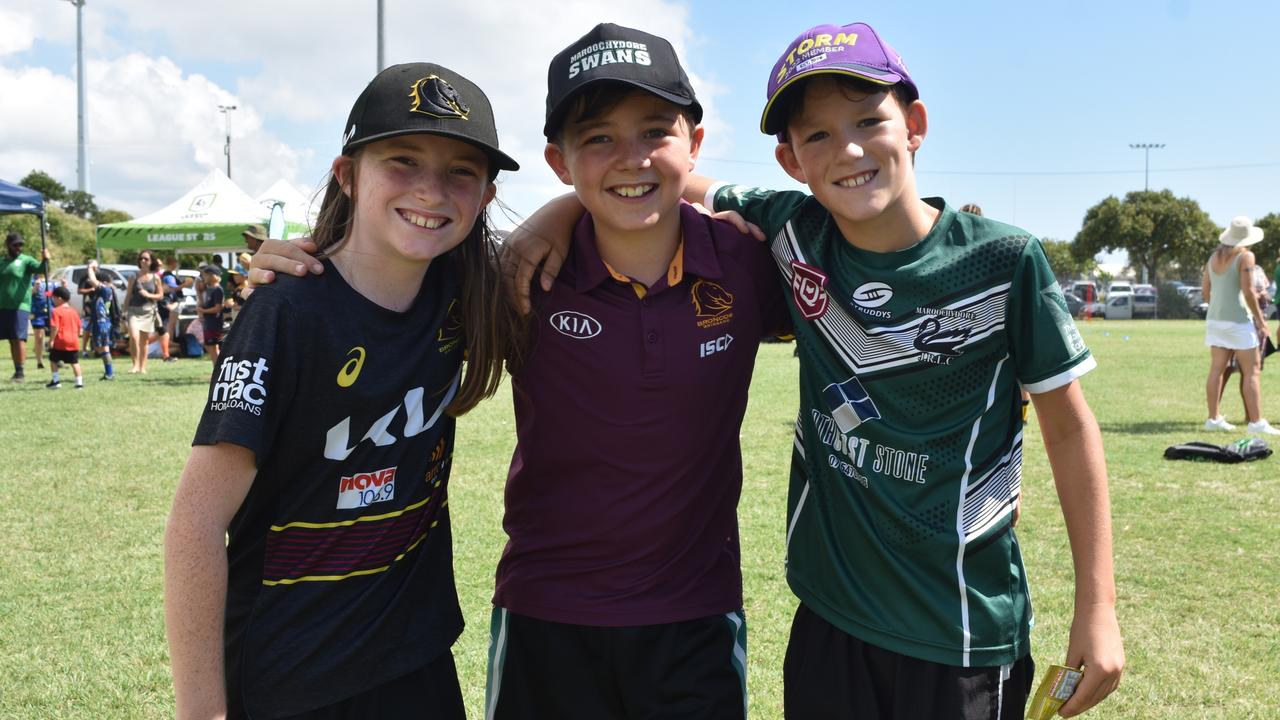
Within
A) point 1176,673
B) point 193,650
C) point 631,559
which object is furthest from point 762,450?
point 193,650

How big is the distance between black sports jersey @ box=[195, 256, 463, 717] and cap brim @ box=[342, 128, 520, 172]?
0.96 ft

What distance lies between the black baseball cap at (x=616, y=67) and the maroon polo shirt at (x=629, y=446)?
15.2 inches

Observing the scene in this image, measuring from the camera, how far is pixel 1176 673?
12.5 ft

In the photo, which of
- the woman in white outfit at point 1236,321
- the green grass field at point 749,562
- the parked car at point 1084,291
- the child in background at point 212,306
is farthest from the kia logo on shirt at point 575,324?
the parked car at point 1084,291

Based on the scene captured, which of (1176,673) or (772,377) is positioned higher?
(772,377)

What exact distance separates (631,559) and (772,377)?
1279cm

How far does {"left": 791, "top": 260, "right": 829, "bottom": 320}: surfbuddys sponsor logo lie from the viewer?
2.31 metres

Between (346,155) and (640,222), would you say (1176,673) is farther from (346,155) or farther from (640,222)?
(346,155)

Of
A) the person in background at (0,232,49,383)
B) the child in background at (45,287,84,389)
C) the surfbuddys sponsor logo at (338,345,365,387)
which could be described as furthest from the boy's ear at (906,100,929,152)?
the person in background at (0,232,49,383)

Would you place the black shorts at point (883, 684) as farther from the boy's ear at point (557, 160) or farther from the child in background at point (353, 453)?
the boy's ear at point (557, 160)

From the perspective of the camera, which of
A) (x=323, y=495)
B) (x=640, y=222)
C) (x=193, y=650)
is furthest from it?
(x=640, y=222)

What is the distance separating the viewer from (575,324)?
236 cm

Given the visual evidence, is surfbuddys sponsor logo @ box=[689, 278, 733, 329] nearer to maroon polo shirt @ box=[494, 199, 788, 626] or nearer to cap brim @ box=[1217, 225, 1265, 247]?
maroon polo shirt @ box=[494, 199, 788, 626]

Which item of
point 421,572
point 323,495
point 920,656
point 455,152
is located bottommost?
point 920,656
